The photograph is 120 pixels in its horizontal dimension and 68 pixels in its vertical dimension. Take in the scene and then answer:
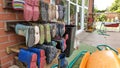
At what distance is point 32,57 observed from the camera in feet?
6.69

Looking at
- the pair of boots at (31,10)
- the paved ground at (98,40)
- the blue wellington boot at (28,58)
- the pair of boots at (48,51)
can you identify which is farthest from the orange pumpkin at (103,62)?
the paved ground at (98,40)

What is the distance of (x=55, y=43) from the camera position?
112 inches

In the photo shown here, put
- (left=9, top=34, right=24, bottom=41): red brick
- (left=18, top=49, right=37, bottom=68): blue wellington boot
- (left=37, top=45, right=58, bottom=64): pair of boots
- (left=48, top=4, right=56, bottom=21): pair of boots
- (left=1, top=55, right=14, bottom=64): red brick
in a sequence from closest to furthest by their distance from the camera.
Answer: (left=18, top=49, right=37, bottom=68): blue wellington boot, (left=1, top=55, right=14, bottom=64): red brick, (left=9, top=34, right=24, bottom=41): red brick, (left=37, top=45, right=58, bottom=64): pair of boots, (left=48, top=4, right=56, bottom=21): pair of boots

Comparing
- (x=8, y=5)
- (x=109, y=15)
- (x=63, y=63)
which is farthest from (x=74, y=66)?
(x=109, y=15)

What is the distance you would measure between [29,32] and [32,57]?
317 millimetres

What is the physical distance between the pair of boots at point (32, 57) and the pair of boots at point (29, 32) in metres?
0.12

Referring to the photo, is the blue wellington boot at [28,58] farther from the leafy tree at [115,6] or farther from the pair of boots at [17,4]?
the leafy tree at [115,6]

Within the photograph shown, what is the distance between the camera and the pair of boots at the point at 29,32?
2086 millimetres

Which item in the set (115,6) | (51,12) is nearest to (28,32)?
(51,12)

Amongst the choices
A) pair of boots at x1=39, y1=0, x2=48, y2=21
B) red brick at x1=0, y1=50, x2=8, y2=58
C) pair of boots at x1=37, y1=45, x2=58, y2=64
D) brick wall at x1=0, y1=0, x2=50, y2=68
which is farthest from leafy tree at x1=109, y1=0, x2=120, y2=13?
red brick at x1=0, y1=50, x2=8, y2=58

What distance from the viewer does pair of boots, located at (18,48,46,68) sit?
80.5 inches

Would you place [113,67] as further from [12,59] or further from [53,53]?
[12,59]

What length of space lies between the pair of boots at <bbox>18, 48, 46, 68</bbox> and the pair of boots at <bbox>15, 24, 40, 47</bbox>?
12cm

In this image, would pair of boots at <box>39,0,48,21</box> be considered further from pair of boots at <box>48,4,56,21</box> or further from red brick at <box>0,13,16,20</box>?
red brick at <box>0,13,16,20</box>
